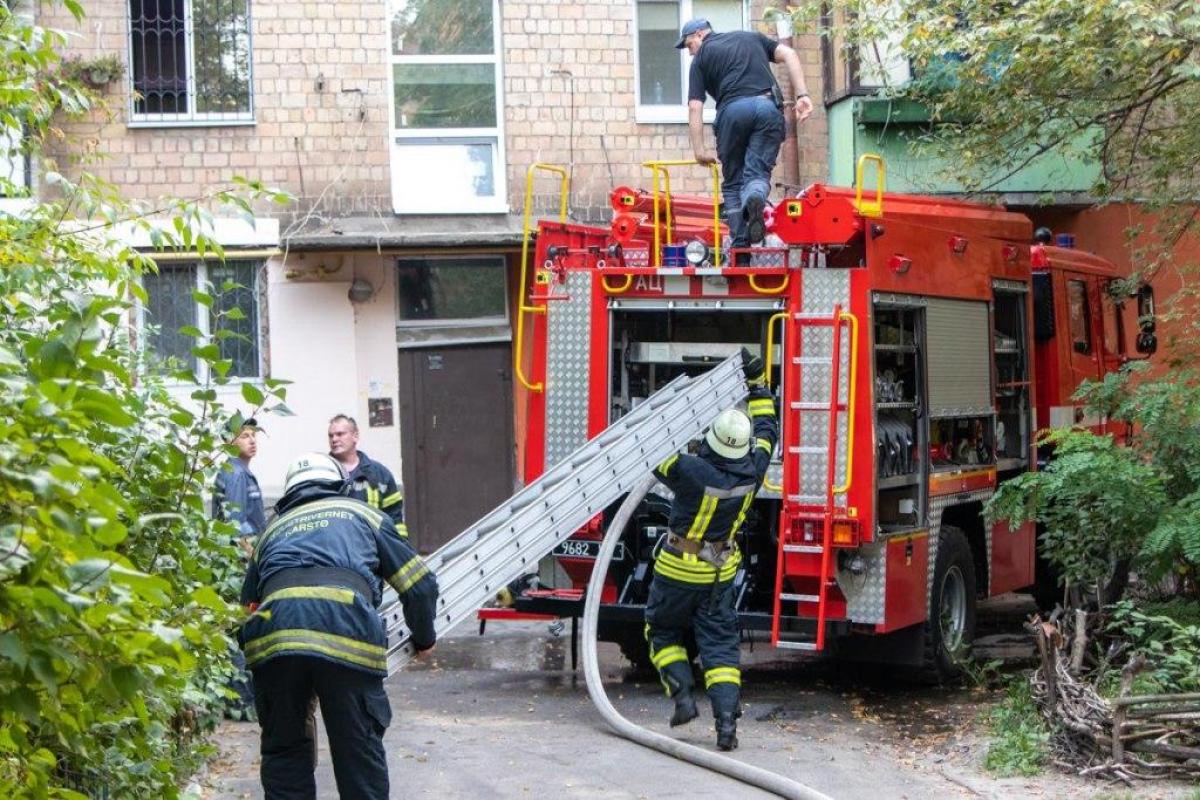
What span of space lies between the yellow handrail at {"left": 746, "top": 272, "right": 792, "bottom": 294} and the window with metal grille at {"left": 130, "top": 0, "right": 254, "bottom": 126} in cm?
814

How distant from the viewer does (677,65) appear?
16.8 m

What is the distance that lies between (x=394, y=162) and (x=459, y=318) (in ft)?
5.37

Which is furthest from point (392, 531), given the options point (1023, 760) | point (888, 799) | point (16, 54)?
Answer: point (1023, 760)

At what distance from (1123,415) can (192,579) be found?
6249mm

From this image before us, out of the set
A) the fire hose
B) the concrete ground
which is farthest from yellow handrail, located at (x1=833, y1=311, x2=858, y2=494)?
the concrete ground

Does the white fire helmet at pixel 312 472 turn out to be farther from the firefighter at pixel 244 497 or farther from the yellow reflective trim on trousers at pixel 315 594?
the firefighter at pixel 244 497

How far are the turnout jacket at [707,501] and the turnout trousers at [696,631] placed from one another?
8 cm

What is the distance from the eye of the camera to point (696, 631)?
28.0ft

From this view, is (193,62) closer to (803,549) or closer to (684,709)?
(803,549)

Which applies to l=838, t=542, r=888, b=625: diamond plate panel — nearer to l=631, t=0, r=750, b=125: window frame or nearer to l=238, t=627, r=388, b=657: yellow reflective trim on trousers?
l=238, t=627, r=388, b=657: yellow reflective trim on trousers

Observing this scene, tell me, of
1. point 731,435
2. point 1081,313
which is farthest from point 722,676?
point 1081,313

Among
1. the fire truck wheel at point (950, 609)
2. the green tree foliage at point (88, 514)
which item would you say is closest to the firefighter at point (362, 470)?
the green tree foliage at point (88, 514)

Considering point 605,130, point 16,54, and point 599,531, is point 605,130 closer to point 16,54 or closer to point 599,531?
point 599,531

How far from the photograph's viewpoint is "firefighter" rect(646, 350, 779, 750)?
842 cm
